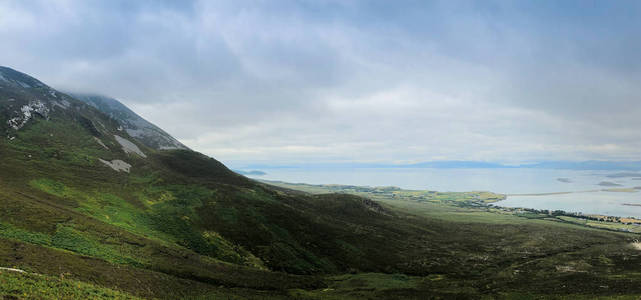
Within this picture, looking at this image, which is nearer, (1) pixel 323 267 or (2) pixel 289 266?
(2) pixel 289 266

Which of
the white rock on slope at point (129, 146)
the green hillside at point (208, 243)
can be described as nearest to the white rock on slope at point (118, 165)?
the green hillside at point (208, 243)

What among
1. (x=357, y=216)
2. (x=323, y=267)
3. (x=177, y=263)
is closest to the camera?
(x=177, y=263)

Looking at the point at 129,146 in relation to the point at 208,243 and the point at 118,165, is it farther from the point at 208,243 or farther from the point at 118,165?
the point at 208,243

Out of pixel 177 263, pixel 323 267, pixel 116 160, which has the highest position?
pixel 116 160

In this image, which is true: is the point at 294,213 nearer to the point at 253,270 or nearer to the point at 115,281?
the point at 253,270

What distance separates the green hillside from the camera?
40.7 meters

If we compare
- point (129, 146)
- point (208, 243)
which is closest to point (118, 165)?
point (129, 146)

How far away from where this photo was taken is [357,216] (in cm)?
13775

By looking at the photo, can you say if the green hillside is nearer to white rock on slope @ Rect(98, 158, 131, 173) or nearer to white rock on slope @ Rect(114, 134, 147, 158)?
white rock on slope @ Rect(98, 158, 131, 173)

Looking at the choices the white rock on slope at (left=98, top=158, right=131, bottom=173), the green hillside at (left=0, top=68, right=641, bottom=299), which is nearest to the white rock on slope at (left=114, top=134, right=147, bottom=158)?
the green hillside at (left=0, top=68, right=641, bottom=299)

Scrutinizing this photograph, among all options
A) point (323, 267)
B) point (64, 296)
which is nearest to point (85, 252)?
point (64, 296)

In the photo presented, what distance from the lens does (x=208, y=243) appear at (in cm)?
6856

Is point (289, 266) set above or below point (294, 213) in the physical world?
below

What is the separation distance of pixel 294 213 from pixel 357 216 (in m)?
43.2
